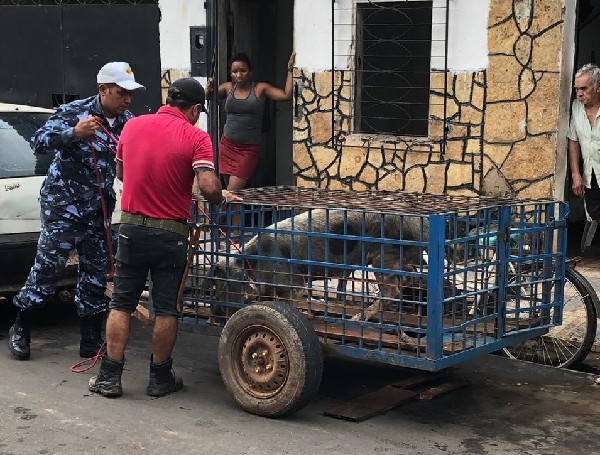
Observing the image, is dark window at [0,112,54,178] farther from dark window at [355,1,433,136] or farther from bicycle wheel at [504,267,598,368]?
bicycle wheel at [504,267,598,368]

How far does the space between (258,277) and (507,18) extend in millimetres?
4570

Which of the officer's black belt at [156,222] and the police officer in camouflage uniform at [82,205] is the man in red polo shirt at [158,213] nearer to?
the officer's black belt at [156,222]

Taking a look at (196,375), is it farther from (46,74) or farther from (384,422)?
(46,74)

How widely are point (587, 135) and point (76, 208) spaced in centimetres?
373

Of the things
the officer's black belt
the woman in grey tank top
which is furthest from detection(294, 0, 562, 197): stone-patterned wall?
the officer's black belt

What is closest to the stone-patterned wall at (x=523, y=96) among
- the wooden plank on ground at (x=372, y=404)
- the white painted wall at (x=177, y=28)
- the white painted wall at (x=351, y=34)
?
the white painted wall at (x=351, y=34)

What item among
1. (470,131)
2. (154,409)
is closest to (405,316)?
(154,409)

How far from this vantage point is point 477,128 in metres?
9.47

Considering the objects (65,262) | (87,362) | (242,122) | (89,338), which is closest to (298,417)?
(87,362)

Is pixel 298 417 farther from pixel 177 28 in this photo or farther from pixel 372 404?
pixel 177 28

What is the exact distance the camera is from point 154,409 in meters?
5.68

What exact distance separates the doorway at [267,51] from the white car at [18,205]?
346cm

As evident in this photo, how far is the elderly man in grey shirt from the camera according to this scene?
23.3 ft

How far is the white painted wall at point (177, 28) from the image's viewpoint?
11.0 m
